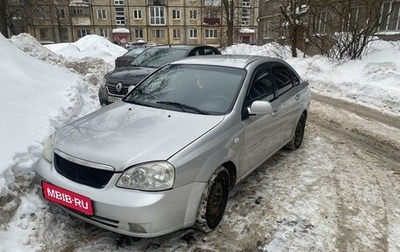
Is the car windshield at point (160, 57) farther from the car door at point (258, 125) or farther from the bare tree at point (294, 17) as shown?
the bare tree at point (294, 17)

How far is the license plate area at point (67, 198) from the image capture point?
97.9 inches

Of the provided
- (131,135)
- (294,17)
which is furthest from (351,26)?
(131,135)

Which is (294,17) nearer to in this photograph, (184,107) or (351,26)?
(351,26)

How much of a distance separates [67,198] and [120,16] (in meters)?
53.1

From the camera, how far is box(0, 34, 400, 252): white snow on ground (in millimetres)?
A: 2795

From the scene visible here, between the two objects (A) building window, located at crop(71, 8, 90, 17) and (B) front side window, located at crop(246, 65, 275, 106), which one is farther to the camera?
(A) building window, located at crop(71, 8, 90, 17)

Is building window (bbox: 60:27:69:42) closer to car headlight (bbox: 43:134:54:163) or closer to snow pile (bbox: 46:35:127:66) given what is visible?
snow pile (bbox: 46:35:127:66)

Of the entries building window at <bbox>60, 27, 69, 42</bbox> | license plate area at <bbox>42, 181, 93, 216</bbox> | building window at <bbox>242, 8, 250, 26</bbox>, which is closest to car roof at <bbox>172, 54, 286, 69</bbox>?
license plate area at <bbox>42, 181, 93, 216</bbox>

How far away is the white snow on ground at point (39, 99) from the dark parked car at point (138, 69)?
0.45 meters

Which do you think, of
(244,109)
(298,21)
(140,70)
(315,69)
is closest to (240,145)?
(244,109)

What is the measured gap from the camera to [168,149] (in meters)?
2.56

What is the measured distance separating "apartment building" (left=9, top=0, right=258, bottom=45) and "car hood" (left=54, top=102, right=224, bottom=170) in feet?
157

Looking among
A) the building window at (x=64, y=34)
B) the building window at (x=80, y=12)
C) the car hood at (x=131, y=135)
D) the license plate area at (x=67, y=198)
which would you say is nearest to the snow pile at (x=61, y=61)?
the car hood at (x=131, y=135)

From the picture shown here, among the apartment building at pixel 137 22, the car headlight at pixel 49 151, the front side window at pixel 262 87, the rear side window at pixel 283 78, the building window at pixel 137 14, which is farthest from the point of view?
the building window at pixel 137 14
